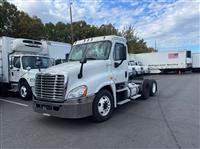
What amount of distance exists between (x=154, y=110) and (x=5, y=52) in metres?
8.48

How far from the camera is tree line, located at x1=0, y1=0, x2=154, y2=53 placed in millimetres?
25203

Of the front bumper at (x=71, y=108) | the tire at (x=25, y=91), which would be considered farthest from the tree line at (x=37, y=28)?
the front bumper at (x=71, y=108)

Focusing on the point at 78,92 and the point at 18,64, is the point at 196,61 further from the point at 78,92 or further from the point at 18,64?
the point at 78,92

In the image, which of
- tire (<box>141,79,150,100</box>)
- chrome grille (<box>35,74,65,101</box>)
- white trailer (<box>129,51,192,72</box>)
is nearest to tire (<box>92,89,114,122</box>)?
chrome grille (<box>35,74,65,101</box>)

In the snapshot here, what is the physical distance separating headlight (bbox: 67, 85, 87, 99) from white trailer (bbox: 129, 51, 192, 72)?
26561 mm

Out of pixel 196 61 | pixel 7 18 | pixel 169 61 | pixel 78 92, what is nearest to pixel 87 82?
pixel 78 92

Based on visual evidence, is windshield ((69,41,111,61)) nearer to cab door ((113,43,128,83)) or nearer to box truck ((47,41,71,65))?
cab door ((113,43,128,83))

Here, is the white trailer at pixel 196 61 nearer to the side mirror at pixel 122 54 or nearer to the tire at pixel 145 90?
the tire at pixel 145 90

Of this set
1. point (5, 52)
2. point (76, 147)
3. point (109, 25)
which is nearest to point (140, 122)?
point (76, 147)

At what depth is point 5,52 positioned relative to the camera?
440 inches

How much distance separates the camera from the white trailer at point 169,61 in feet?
95.5

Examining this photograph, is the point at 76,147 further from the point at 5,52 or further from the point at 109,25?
the point at 109,25

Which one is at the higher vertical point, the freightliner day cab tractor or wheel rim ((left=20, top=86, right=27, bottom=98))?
the freightliner day cab tractor

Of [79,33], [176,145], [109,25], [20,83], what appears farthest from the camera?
[109,25]
